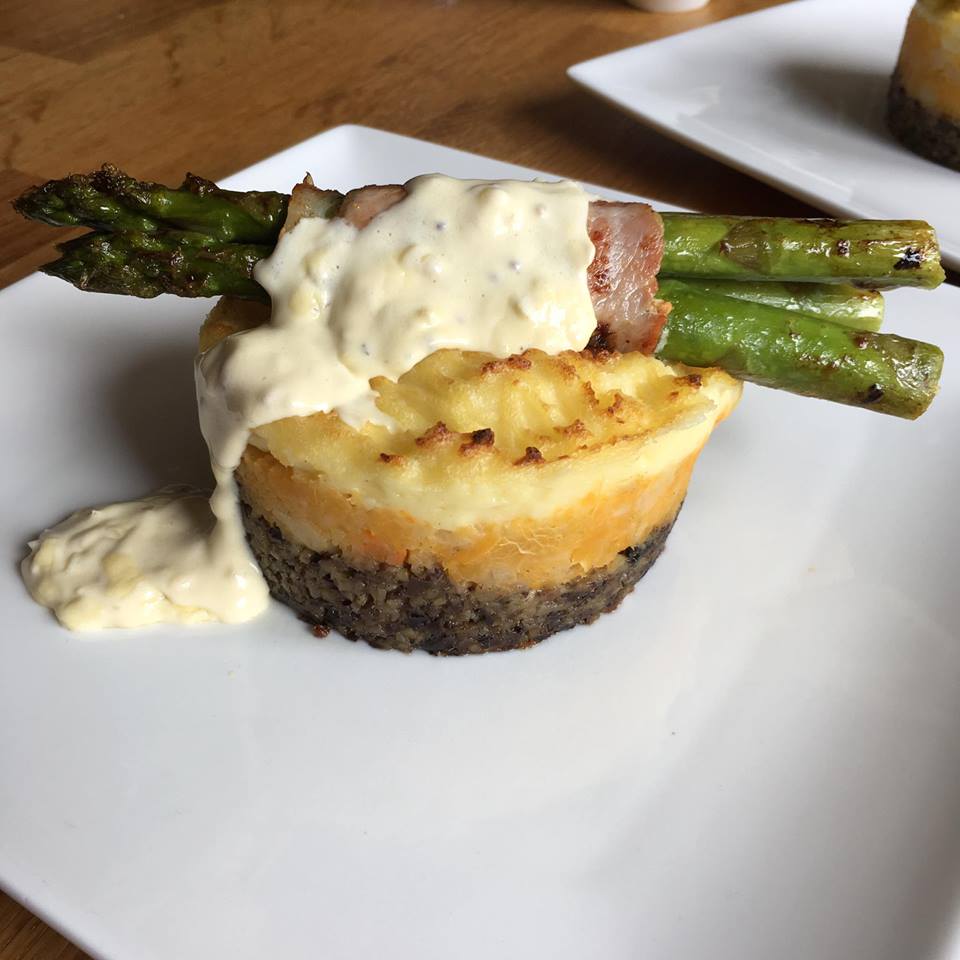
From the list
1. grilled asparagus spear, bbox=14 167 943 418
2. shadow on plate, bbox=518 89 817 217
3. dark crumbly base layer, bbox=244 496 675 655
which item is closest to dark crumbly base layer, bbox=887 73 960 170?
shadow on plate, bbox=518 89 817 217

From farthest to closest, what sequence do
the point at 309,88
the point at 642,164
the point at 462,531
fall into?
the point at 309,88 → the point at 642,164 → the point at 462,531

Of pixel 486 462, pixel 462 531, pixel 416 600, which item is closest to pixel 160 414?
pixel 416 600

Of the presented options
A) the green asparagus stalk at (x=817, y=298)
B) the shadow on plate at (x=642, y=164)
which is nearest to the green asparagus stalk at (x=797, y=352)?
the green asparagus stalk at (x=817, y=298)

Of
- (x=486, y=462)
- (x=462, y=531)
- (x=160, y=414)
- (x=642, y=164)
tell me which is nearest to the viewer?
(x=486, y=462)

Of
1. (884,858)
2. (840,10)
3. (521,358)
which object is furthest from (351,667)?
(840,10)

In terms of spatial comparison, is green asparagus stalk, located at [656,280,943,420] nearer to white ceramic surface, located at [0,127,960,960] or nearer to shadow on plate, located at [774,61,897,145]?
white ceramic surface, located at [0,127,960,960]

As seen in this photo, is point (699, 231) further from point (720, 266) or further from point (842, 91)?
point (842, 91)
